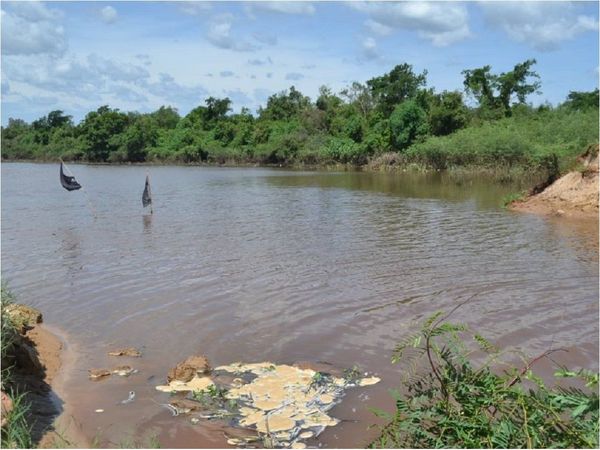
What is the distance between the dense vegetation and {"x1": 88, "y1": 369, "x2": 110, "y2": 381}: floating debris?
29036 millimetres

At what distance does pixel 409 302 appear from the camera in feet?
33.2

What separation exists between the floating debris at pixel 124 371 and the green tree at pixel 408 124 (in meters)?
50.6

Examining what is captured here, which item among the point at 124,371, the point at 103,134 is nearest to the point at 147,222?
the point at 124,371

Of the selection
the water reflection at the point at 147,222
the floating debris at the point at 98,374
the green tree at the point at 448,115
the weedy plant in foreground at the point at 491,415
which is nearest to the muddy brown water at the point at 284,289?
the water reflection at the point at 147,222

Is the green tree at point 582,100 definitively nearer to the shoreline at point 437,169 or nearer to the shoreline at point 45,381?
the shoreline at point 437,169

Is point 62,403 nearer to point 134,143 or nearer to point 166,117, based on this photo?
point 134,143

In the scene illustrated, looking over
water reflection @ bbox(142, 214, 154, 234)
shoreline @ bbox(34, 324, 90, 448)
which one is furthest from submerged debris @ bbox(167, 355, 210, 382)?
water reflection @ bbox(142, 214, 154, 234)

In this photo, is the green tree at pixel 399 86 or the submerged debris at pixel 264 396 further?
the green tree at pixel 399 86

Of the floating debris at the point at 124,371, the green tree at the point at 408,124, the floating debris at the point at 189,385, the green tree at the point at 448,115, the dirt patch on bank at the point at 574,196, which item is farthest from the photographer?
the green tree at the point at 408,124

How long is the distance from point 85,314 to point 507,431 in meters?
7.38

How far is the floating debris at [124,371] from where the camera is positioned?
23.4ft

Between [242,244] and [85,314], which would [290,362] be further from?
[242,244]

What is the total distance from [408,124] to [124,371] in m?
51.7

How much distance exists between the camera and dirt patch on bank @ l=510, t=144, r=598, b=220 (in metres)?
20.3
